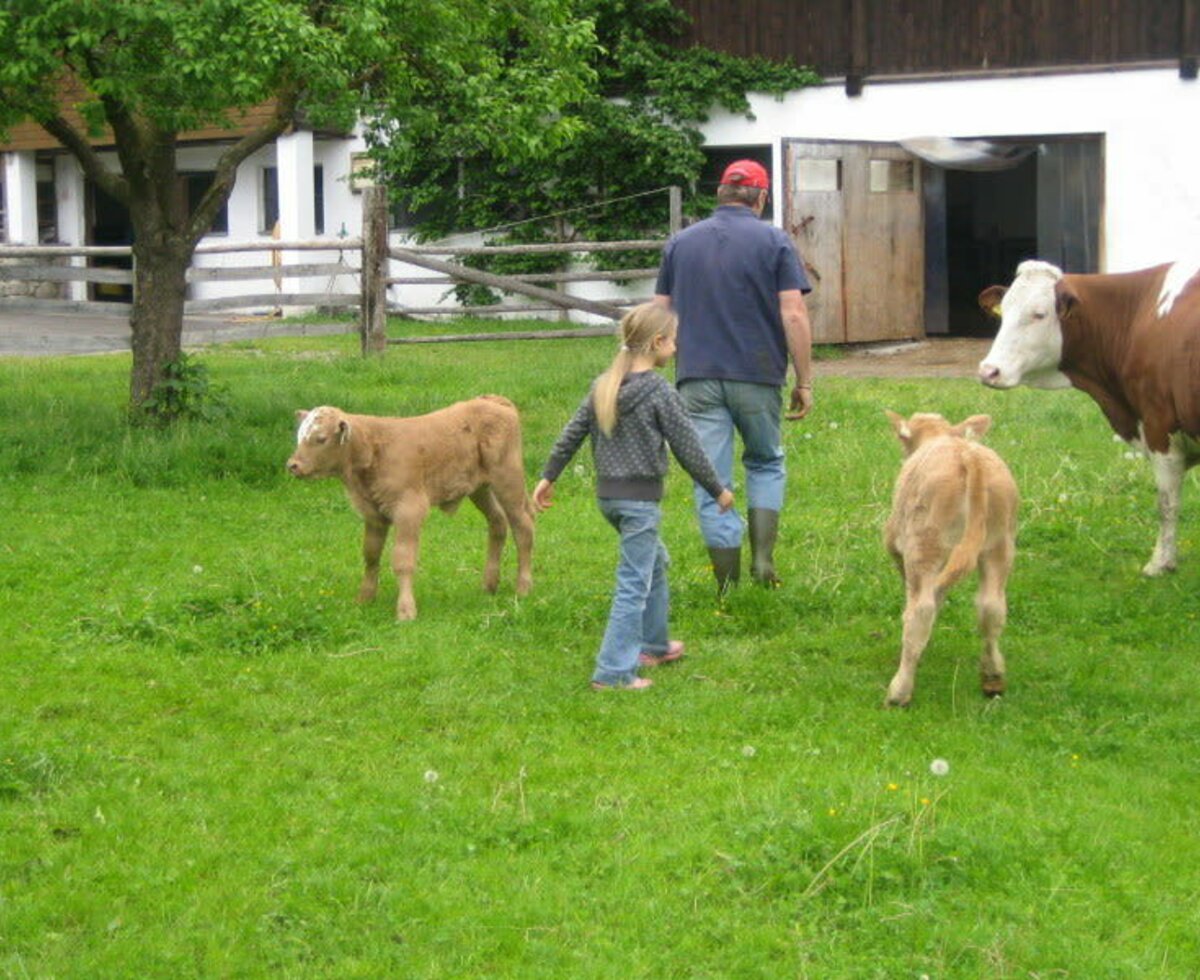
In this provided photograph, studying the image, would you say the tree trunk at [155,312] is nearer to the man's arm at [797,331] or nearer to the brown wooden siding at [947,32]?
the man's arm at [797,331]

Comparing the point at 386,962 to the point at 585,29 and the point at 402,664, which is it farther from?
the point at 585,29

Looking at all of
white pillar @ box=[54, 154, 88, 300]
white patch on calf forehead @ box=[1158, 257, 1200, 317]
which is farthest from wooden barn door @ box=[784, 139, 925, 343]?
white pillar @ box=[54, 154, 88, 300]

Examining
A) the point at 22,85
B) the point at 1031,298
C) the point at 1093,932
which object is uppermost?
the point at 22,85

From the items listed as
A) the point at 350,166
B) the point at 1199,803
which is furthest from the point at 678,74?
the point at 1199,803

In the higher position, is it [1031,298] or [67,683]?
[1031,298]

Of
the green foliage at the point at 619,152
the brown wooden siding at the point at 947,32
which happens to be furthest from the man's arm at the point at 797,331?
the green foliage at the point at 619,152

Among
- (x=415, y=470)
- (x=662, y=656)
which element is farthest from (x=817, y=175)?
(x=662, y=656)

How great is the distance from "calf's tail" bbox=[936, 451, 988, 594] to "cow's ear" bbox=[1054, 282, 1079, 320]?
3.35 meters

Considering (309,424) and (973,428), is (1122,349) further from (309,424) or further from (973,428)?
(309,424)

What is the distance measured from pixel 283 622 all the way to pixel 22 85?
5.94 m

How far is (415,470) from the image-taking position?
29.3 ft

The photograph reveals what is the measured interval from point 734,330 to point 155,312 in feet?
21.5

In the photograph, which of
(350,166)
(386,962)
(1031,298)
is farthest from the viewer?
(350,166)

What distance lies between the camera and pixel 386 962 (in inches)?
194
